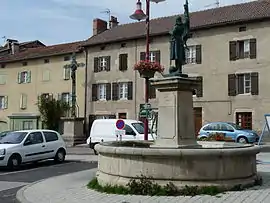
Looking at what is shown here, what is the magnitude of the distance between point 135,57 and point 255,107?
11.1 metres

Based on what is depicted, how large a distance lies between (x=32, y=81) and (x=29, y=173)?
29.4 m

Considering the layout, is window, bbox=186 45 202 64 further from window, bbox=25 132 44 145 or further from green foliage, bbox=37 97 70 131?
window, bbox=25 132 44 145

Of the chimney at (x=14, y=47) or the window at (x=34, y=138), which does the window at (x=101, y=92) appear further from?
the window at (x=34, y=138)

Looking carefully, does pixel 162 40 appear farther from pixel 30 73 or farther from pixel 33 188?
pixel 33 188

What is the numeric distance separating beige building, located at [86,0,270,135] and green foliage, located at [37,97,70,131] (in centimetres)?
238

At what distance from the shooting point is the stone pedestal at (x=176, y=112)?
1046 centimetres

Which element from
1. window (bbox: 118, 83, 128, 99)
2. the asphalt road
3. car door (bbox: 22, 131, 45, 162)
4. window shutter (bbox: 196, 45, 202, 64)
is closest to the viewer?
the asphalt road

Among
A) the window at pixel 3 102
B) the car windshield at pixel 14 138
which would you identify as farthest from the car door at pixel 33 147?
the window at pixel 3 102

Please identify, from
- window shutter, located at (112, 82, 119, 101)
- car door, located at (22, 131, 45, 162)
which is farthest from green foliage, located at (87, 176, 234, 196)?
window shutter, located at (112, 82, 119, 101)

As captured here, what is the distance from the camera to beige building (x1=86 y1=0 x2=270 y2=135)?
99.3ft

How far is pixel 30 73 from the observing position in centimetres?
4338

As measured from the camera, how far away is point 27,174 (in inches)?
580

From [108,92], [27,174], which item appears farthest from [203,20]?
[27,174]

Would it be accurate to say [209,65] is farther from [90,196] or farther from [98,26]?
[90,196]
